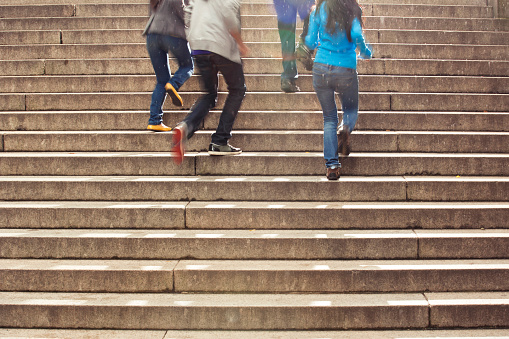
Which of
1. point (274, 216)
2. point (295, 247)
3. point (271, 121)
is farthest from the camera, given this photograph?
point (271, 121)

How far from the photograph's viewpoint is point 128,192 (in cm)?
478

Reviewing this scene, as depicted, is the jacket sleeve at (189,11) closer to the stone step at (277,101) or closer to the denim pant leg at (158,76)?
the denim pant leg at (158,76)

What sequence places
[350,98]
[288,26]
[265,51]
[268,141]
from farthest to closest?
1. [265,51]
2. [288,26]
3. [268,141]
4. [350,98]

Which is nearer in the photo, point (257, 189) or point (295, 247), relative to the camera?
point (295, 247)

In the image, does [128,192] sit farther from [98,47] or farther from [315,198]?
[98,47]

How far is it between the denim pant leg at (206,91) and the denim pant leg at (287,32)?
1.33m

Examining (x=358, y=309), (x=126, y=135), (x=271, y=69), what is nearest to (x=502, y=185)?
(x=358, y=309)

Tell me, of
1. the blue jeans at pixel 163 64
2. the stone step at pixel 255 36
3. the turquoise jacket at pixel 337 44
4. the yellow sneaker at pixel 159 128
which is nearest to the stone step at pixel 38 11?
the stone step at pixel 255 36

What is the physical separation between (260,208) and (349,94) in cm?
138

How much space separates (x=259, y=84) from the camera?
6324mm

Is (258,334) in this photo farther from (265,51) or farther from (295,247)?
(265,51)

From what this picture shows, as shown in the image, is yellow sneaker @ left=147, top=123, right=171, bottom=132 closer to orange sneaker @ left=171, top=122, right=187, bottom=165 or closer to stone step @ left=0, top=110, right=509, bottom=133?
stone step @ left=0, top=110, right=509, bottom=133

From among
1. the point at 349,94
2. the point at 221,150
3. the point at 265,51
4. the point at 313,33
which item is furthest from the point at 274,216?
the point at 265,51

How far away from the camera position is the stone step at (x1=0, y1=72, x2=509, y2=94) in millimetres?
6180
